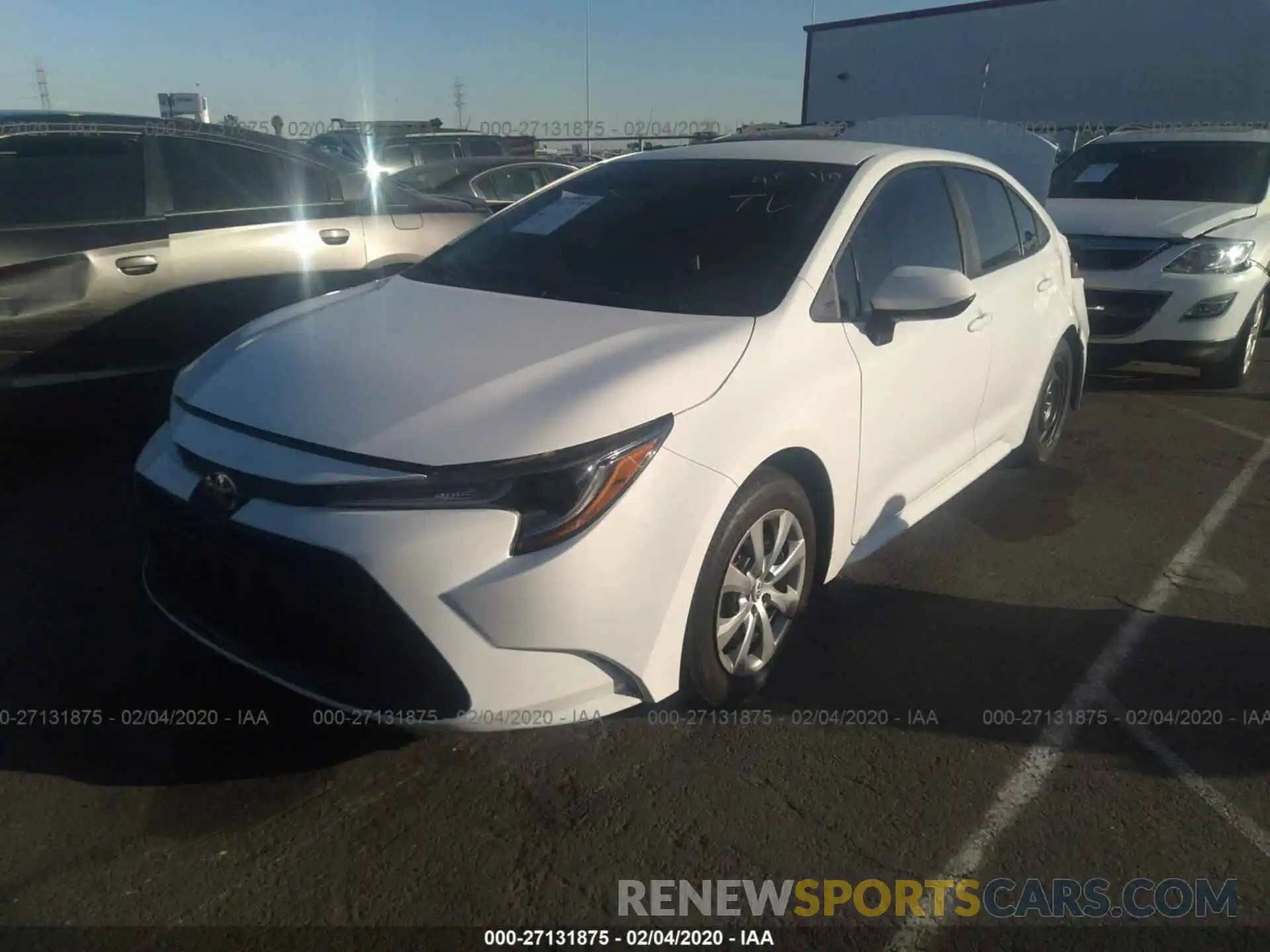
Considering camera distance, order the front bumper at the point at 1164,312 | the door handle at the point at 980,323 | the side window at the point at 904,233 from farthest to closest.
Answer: the front bumper at the point at 1164,312
the door handle at the point at 980,323
the side window at the point at 904,233

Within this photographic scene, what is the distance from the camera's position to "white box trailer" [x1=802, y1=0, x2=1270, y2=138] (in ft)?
76.8

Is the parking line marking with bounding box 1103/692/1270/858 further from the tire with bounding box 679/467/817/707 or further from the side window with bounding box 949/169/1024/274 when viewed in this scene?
the side window with bounding box 949/169/1024/274

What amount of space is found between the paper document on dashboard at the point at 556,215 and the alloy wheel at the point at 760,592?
150 centimetres

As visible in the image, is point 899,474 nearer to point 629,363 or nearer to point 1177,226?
point 629,363

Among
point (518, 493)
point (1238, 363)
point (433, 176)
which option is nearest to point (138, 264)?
point (518, 493)

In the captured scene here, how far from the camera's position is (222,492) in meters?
2.31

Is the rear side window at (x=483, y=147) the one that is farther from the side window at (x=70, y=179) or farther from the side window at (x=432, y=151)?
the side window at (x=70, y=179)

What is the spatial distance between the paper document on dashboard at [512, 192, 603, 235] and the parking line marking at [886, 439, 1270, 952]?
235 centimetres

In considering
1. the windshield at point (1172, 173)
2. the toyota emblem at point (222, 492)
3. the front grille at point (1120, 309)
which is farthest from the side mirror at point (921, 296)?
the windshield at point (1172, 173)

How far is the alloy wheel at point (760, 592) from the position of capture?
266 cm

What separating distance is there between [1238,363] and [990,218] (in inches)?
139

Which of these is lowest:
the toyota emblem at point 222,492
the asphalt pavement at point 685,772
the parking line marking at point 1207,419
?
the parking line marking at point 1207,419

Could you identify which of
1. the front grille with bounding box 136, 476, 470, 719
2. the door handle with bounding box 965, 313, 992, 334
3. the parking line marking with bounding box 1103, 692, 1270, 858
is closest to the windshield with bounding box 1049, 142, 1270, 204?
the door handle with bounding box 965, 313, 992, 334

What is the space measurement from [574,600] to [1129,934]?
1412mm
